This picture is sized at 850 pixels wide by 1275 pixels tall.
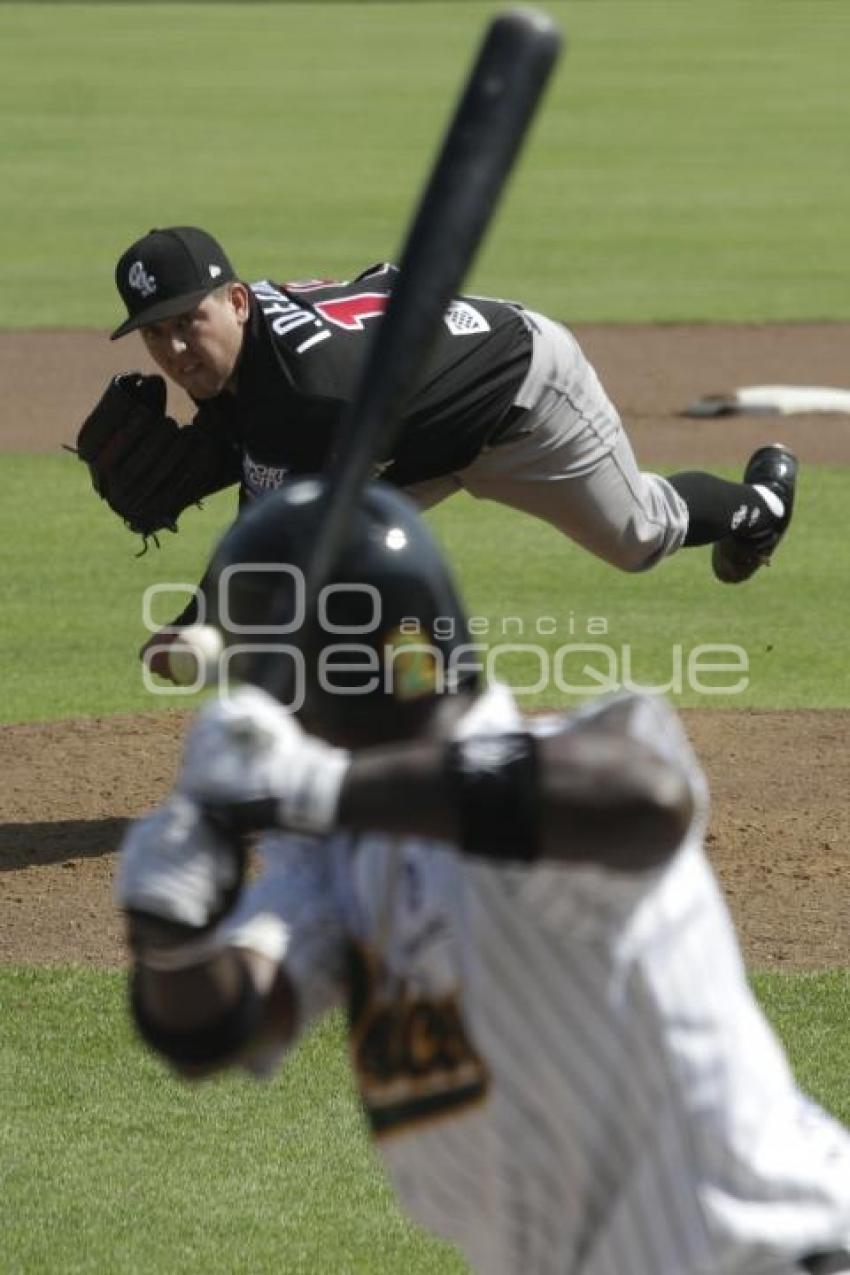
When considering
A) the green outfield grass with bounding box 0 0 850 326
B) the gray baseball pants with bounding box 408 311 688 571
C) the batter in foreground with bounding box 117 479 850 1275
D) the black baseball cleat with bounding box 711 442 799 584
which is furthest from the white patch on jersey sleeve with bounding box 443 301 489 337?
the green outfield grass with bounding box 0 0 850 326

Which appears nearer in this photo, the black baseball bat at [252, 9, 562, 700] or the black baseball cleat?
the black baseball bat at [252, 9, 562, 700]

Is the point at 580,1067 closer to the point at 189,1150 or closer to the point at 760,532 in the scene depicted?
the point at 189,1150

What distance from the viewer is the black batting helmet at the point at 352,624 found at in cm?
247

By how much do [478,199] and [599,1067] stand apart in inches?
38.5

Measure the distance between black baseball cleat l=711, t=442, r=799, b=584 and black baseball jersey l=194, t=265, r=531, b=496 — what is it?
1.25 meters

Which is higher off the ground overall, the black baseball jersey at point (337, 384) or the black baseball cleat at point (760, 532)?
the black baseball jersey at point (337, 384)

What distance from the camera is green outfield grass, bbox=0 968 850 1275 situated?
15.1 ft

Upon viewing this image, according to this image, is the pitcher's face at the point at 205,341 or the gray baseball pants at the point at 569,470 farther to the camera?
the gray baseball pants at the point at 569,470

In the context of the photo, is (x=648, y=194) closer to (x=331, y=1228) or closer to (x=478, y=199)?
(x=331, y=1228)

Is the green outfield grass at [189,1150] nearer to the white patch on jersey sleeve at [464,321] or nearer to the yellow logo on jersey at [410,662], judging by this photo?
the white patch on jersey sleeve at [464,321]

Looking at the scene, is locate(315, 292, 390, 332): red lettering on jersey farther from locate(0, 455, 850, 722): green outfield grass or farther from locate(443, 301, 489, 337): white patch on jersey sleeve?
locate(0, 455, 850, 722): green outfield grass

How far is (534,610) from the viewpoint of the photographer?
9.68 metres

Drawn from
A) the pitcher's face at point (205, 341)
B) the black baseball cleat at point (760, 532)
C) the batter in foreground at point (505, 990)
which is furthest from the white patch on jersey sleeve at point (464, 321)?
the batter in foreground at point (505, 990)

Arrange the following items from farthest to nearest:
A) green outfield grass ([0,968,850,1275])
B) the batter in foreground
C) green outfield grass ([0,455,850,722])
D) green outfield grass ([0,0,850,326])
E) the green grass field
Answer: green outfield grass ([0,0,850,326]) → green outfield grass ([0,455,850,722]) → the green grass field → green outfield grass ([0,968,850,1275]) → the batter in foreground
